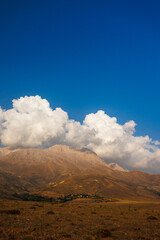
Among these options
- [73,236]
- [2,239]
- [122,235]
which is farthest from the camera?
[122,235]

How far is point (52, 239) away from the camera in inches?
617

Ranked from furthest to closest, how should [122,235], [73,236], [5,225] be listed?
[5,225] → [122,235] → [73,236]

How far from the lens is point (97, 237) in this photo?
17.0 metres

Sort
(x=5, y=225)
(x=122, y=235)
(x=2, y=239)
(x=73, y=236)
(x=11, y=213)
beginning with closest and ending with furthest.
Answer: (x=2, y=239), (x=73, y=236), (x=122, y=235), (x=5, y=225), (x=11, y=213)

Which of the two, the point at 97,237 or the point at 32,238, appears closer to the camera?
the point at 32,238

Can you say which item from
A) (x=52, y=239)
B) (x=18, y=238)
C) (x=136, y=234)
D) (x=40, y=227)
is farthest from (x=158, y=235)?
(x=18, y=238)

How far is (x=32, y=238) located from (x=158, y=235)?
13.6 m

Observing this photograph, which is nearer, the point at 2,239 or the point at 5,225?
the point at 2,239

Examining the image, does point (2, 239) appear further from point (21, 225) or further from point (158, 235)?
point (158, 235)

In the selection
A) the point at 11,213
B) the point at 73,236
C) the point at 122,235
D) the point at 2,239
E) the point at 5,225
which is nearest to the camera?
the point at 2,239

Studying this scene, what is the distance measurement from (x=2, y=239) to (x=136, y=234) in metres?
13.8

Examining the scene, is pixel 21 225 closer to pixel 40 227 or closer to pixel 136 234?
pixel 40 227

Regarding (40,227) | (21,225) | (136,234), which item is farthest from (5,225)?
(136,234)

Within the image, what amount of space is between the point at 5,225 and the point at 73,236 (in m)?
8.35
